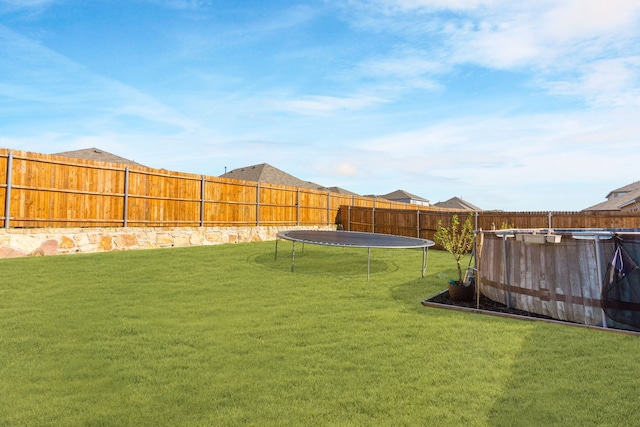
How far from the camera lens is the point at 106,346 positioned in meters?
4.14

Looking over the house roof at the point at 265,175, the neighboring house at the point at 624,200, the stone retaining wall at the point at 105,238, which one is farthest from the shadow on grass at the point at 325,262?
the neighboring house at the point at 624,200

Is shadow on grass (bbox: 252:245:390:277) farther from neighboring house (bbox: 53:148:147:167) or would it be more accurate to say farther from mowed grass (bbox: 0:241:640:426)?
neighboring house (bbox: 53:148:147:167)

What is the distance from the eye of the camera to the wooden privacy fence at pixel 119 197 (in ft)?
32.1

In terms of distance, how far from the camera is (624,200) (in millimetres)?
28344

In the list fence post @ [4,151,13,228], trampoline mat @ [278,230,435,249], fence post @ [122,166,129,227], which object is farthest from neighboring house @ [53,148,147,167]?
trampoline mat @ [278,230,435,249]

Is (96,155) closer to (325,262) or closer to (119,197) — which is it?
(119,197)

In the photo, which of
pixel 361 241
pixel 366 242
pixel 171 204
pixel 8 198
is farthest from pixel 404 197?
pixel 8 198

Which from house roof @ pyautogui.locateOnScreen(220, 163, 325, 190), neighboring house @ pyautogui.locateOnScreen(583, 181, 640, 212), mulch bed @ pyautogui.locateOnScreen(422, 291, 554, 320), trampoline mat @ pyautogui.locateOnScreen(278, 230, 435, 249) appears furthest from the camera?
house roof @ pyautogui.locateOnScreen(220, 163, 325, 190)

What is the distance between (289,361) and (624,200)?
33762 millimetres

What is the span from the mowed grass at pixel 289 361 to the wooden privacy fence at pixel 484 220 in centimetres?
837

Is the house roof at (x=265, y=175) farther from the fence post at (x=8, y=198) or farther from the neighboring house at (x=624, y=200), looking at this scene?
the neighboring house at (x=624, y=200)

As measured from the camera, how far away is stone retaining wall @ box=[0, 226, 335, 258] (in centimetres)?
966

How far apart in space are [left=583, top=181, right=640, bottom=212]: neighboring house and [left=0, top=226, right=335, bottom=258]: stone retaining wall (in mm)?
24009

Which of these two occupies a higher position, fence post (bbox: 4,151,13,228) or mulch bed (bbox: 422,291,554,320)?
fence post (bbox: 4,151,13,228)
